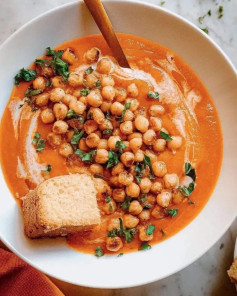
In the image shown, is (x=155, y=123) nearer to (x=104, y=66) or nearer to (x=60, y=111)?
(x=104, y=66)

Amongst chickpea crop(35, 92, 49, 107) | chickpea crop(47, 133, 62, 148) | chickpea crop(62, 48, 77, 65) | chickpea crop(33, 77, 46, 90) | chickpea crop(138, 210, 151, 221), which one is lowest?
chickpea crop(138, 210, 151, 221)

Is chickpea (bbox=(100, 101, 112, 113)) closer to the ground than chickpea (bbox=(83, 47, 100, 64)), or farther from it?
closer to the ground

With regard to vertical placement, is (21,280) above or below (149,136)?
below

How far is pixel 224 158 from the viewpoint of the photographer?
9.68 ft

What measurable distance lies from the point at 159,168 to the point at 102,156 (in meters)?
0.33

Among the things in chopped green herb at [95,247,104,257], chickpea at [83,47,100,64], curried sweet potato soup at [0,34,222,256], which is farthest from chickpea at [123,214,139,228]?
chickpea at [83,47,100,64]

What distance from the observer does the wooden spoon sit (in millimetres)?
2686

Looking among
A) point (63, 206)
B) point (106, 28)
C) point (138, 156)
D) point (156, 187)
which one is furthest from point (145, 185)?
point (106, 28)

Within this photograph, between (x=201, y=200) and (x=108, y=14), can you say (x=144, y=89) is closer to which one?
(x=108, y=14)

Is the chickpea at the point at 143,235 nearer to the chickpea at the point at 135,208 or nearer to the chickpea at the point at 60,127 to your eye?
the chickpea at the point at 135,208

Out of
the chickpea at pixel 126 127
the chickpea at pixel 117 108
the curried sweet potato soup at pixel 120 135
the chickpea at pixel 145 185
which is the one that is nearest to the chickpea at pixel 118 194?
the curried sweet potato soup at pixel 120 135

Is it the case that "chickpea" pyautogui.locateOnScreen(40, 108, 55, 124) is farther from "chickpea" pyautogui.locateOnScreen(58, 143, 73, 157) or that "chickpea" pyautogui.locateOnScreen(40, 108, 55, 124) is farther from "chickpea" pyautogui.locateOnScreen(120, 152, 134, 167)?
"chickpea" pyautogui.locateOnScreen(120, 152, 134, 167)

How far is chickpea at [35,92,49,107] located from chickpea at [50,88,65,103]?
37mm

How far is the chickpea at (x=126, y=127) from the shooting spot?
284cm
